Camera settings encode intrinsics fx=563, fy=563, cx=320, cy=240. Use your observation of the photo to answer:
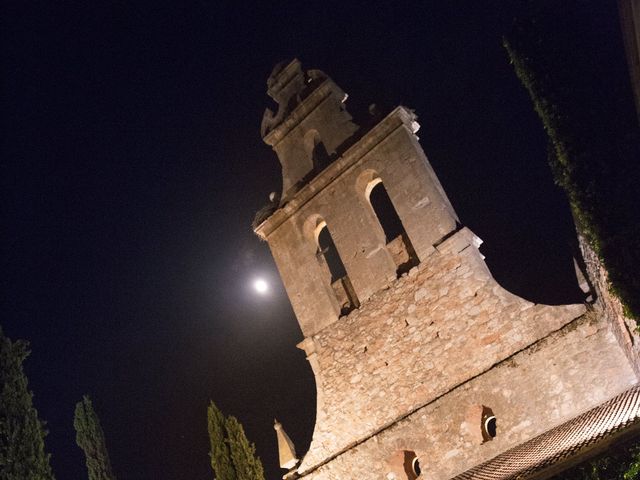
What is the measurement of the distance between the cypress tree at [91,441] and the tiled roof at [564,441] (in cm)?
1077

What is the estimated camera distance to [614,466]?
284 inches

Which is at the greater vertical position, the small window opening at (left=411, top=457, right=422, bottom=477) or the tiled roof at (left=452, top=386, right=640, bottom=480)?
the small window opening at (left=411, top=457, right=422, bottom=477)

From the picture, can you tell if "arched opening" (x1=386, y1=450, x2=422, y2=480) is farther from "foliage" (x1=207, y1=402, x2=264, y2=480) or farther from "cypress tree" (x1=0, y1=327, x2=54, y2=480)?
"cypress tree" (x1=0, y1=327, x2=54, y2=480)

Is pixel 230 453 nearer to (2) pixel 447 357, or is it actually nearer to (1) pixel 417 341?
(1) pixel 417 341

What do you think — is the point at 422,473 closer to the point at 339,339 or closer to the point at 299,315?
the point at 339,339

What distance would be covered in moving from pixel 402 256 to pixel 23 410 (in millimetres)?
8400

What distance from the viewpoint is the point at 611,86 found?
891 centimetres

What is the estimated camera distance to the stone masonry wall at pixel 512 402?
333 inches

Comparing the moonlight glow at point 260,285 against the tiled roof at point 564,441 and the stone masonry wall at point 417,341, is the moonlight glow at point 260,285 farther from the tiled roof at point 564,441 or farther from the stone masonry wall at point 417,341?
the tiled roof at point 564,441

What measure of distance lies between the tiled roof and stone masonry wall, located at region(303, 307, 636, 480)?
180mm

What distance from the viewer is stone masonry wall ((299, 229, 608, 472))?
30.6 feet

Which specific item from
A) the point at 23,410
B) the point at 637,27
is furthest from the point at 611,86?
the point at 23,410

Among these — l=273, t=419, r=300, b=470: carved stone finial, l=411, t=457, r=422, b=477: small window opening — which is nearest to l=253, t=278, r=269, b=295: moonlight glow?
l=273, t=419, r=300, b=470: carved stone finial

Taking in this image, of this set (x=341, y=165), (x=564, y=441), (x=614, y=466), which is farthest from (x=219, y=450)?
(x=614, y=466)
